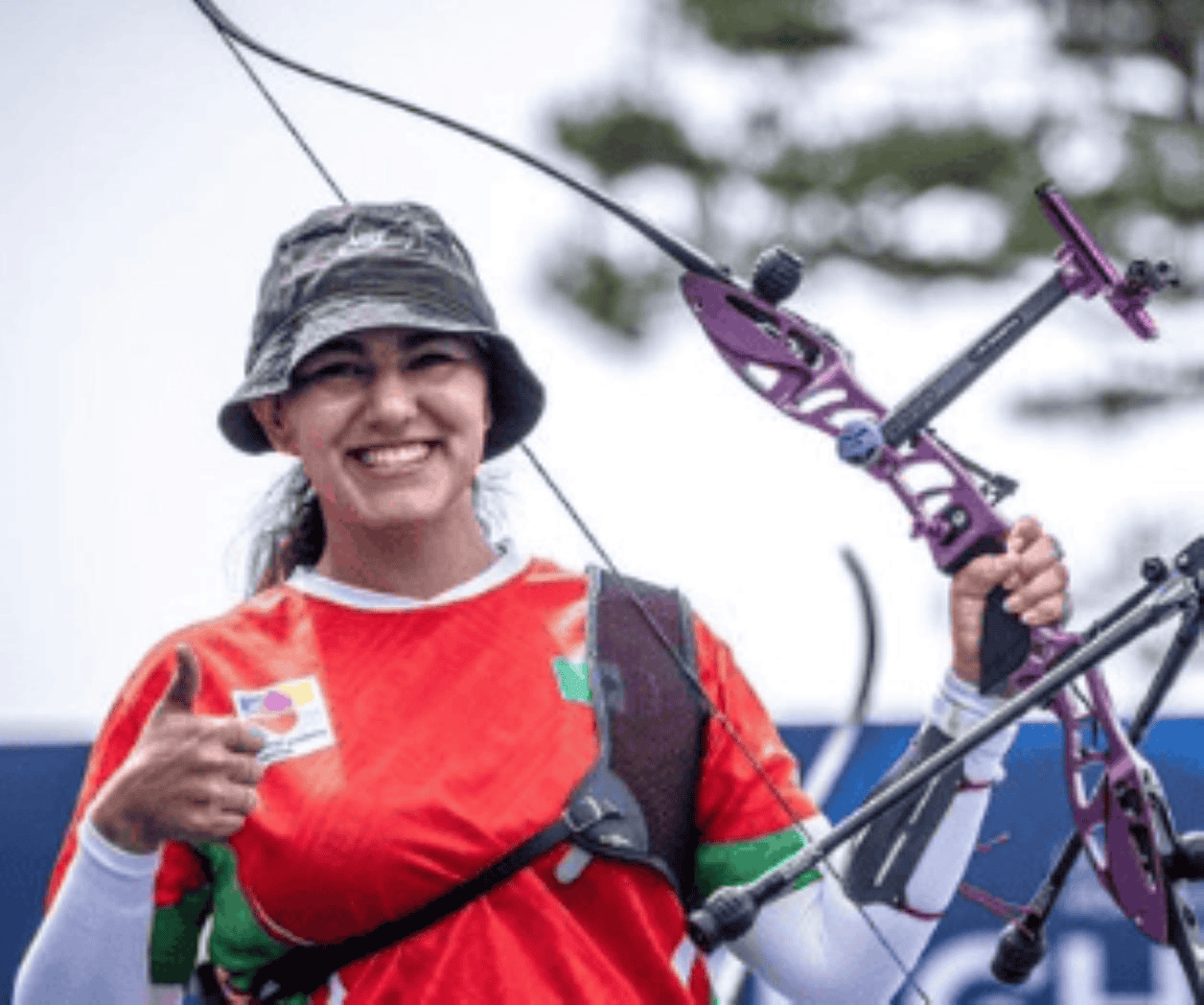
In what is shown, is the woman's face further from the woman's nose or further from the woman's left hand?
the woman's left hand

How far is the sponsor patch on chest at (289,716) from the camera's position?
1432 mm

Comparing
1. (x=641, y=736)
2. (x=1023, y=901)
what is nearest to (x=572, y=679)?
(x=641, y=736)

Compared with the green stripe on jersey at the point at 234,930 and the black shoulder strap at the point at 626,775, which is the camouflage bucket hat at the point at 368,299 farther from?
the green stripe on jersey at the point at 234,930

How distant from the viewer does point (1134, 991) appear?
2.29 m

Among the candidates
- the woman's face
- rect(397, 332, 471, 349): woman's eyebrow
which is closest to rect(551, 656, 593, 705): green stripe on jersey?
the woman's face

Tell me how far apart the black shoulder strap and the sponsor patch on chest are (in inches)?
5.4

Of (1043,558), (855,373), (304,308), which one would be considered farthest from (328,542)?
(1043,558)

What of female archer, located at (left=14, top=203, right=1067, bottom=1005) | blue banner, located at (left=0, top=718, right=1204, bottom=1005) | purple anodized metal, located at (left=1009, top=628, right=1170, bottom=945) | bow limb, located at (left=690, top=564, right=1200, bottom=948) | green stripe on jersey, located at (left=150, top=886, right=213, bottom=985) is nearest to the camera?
bow limb, located at (left=690, top=564, right=1200, bottom=948)

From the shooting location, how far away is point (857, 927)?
1.48 meters

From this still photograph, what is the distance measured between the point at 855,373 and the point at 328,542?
1.43ft

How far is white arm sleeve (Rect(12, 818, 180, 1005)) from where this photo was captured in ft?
4.40

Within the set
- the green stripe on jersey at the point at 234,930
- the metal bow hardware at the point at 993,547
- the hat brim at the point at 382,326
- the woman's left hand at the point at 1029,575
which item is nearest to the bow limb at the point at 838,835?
the metal bow hardware at the point at 993,547

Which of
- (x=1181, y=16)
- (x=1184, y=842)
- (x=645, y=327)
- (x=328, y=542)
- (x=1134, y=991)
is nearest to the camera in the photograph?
(x=1184, y=842)

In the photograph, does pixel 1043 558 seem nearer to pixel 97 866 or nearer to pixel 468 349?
pixel 468 349
